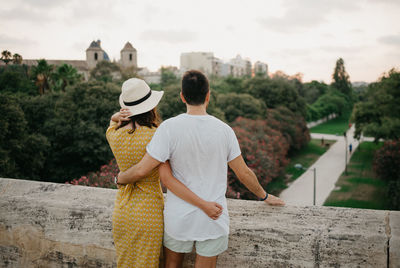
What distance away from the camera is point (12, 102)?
1759cm

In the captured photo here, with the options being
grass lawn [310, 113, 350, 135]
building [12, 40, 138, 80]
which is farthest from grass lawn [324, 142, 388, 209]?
building [12, 40, 138, 80]

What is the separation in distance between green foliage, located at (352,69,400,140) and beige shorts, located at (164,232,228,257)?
28.7 meters

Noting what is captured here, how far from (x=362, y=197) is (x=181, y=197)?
22.7 m

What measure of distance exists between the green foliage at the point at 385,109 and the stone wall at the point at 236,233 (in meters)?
27.9

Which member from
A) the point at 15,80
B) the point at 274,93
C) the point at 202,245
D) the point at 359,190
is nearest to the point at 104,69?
the point at 15,80

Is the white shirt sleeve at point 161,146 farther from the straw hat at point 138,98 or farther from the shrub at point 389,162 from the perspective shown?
the shrub at point 389,162

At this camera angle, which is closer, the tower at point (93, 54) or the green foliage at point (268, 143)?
the green foliage at point (268, 143)

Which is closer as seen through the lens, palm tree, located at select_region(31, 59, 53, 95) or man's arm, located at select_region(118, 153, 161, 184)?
man's arm, located at select_region(118, 153, 161, 184)

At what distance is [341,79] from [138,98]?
90.2 m

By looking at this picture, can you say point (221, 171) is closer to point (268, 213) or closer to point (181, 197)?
point (181, 197)

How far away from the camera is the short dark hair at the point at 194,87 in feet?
6.18

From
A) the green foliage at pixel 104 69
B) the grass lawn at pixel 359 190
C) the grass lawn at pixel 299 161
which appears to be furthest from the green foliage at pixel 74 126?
the green foliage at pixel 104 69

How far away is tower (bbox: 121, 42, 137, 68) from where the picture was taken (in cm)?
9281

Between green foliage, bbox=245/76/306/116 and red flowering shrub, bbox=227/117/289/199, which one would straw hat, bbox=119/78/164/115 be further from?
green foliage, bbox=245/76/306/116
